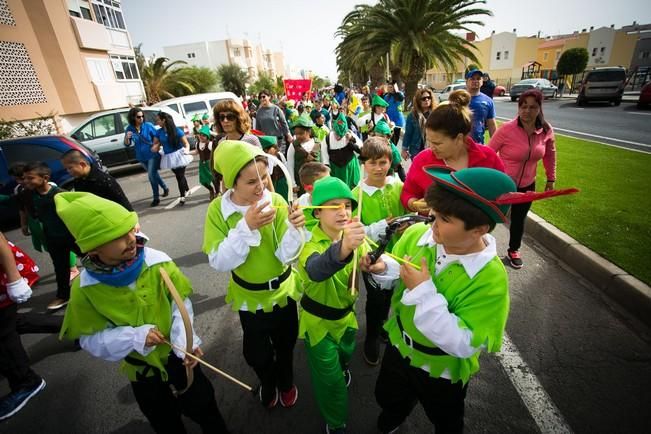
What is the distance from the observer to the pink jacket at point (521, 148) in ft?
11.6

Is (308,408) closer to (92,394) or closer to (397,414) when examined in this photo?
(397,414)

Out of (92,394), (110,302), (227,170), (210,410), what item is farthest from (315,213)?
(92,394)

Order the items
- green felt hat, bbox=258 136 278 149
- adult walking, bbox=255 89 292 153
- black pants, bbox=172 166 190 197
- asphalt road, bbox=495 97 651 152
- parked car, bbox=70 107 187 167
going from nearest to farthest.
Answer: green felt hat, bbox=258 136 278 149, adult walking, bbox=255 89 292 153, black pants, bbox=172 166 190 197, asphalt road, bbox=495 97 651 152, parked car, bbox=70 107 187 167

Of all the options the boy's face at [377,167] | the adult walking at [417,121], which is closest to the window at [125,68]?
the adult walking at [417,121]

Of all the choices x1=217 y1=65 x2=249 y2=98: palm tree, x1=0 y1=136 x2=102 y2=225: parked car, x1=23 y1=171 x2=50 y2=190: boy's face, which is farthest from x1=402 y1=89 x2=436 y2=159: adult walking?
x1=217 y1=65 x2=249 y2=98: palm tree

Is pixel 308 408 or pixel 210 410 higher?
pixel 210 410

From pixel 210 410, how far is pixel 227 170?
1529 mm

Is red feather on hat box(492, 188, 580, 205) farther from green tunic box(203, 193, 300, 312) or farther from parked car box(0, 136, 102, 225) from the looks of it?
parked car box(0, 136, 102, 225)

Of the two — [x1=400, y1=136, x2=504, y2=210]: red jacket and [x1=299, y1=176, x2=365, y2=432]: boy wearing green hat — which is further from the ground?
[x1=400, y1=136, x2=504, y2=210]: red jacket

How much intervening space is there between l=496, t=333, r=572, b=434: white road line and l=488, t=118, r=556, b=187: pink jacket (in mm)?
1980

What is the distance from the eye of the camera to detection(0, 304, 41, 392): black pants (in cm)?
250

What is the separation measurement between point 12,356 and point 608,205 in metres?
7.71

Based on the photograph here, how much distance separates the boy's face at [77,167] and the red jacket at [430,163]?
12.3ft

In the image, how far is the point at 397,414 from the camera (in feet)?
6.27
